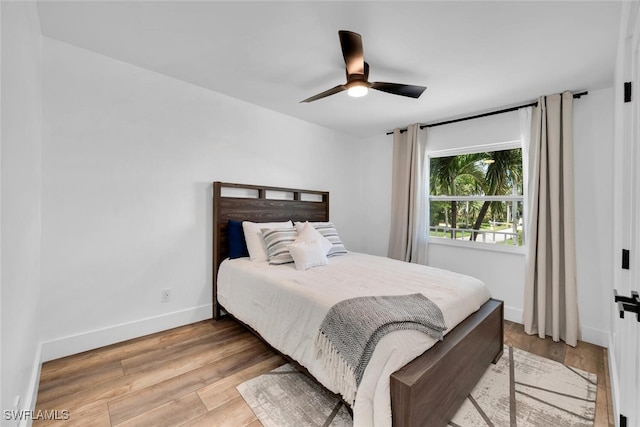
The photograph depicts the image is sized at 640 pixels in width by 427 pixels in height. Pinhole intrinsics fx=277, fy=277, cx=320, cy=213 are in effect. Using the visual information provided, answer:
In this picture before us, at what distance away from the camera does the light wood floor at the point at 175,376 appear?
160 cm

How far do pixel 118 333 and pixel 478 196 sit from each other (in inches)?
160

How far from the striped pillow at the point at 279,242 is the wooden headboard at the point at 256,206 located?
40cm

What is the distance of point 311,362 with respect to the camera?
5.50ft

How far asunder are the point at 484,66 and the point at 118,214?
3302mm

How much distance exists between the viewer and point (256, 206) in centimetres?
321

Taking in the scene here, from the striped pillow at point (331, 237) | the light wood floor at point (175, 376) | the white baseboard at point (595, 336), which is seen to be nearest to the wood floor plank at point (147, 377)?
the light wood floor at point (175, 376)

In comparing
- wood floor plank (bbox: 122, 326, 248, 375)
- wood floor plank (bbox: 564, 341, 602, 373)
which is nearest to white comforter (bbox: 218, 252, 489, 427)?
wood floor plank (bbox: 122, 326, 248, 375)

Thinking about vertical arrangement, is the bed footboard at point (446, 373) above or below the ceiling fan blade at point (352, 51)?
below

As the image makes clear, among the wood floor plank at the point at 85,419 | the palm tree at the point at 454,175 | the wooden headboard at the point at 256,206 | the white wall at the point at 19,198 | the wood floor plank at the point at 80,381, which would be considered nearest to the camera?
the white wall at the point at 19,198

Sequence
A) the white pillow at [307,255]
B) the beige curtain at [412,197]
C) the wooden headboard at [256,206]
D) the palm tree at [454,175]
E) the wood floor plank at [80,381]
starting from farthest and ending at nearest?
the beige curtain at [412,197], the palm tree at [454,175], the wooden headboard at [256,206], the white pillow at [307,255], the wood floor plank at [80,381]

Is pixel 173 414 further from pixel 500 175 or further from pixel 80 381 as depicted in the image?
pixel 500 175

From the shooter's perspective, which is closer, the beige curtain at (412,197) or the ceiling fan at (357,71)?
the ceiling fan at (357,71)

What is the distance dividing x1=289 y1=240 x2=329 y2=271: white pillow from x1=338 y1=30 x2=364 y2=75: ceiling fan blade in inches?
59.5

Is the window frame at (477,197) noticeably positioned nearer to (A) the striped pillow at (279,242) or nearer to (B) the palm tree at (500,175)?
(B) the palm tree at (500,175)
